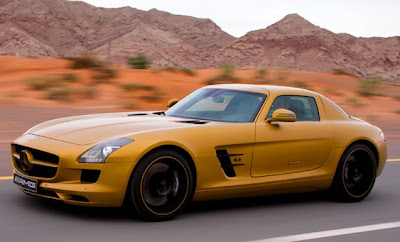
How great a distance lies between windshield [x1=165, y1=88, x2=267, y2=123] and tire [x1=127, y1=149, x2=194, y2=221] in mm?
1058

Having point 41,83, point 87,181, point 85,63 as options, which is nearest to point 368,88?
point 85,63

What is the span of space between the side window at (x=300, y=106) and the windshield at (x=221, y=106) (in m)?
0.23

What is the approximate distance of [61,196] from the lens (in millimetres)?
6383

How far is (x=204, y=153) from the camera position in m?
6.92

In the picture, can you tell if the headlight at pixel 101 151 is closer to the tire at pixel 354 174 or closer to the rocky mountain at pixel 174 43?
the tire at pixel 354 174

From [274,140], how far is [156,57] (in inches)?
2833

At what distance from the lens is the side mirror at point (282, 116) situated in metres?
7.53

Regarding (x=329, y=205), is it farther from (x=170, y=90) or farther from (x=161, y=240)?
(x=170, y=90)

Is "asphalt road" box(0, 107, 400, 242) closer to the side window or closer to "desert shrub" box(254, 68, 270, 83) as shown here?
the side window

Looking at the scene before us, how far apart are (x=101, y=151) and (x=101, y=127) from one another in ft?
2.02

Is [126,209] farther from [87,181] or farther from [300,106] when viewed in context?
[300,106]

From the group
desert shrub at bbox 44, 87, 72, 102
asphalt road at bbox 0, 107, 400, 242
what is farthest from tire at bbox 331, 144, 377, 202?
desert shrub at bbox 44, 87, 72, 102

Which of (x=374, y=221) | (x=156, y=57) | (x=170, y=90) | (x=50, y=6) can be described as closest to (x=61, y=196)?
(x=374, y=221)

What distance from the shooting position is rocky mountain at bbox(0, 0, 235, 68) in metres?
77.4
